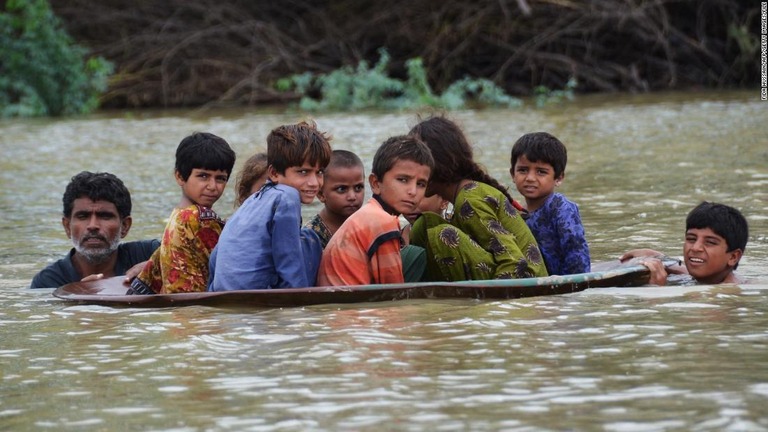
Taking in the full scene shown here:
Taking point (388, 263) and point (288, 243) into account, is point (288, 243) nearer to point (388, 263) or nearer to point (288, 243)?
point (288, 243)

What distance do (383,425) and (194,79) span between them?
59.8 ft

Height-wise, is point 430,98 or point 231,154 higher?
point 430,98

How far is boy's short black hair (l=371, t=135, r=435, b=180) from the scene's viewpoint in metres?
5.46

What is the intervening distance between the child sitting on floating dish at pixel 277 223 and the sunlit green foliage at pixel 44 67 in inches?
628

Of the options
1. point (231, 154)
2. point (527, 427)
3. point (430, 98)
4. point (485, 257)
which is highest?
point (430, 98)

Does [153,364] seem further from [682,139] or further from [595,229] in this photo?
[682,139]

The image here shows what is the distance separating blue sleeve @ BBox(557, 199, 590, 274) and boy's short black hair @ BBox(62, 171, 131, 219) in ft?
6.96

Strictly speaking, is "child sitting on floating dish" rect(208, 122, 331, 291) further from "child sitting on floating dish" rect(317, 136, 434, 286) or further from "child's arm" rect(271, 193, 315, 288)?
"child sitting on floating dish" rect(317, 136, 434, 286)

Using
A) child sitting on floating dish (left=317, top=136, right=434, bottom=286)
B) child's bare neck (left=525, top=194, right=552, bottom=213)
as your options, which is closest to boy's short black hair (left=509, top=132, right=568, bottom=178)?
child's bare neck (left=525, top=194, right=552, bottom=213)

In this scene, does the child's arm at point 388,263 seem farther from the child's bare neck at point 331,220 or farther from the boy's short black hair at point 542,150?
the boy's short black hair at point 542,150

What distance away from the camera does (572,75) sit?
784 inches

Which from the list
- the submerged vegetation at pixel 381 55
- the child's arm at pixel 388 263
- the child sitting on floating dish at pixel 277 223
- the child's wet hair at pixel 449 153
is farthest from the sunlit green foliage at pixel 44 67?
the child's arm at pixel 388 263

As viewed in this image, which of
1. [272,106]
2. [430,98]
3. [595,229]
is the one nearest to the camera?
[595,229]

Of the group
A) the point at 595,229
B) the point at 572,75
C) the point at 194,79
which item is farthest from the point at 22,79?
the point at 595,229
